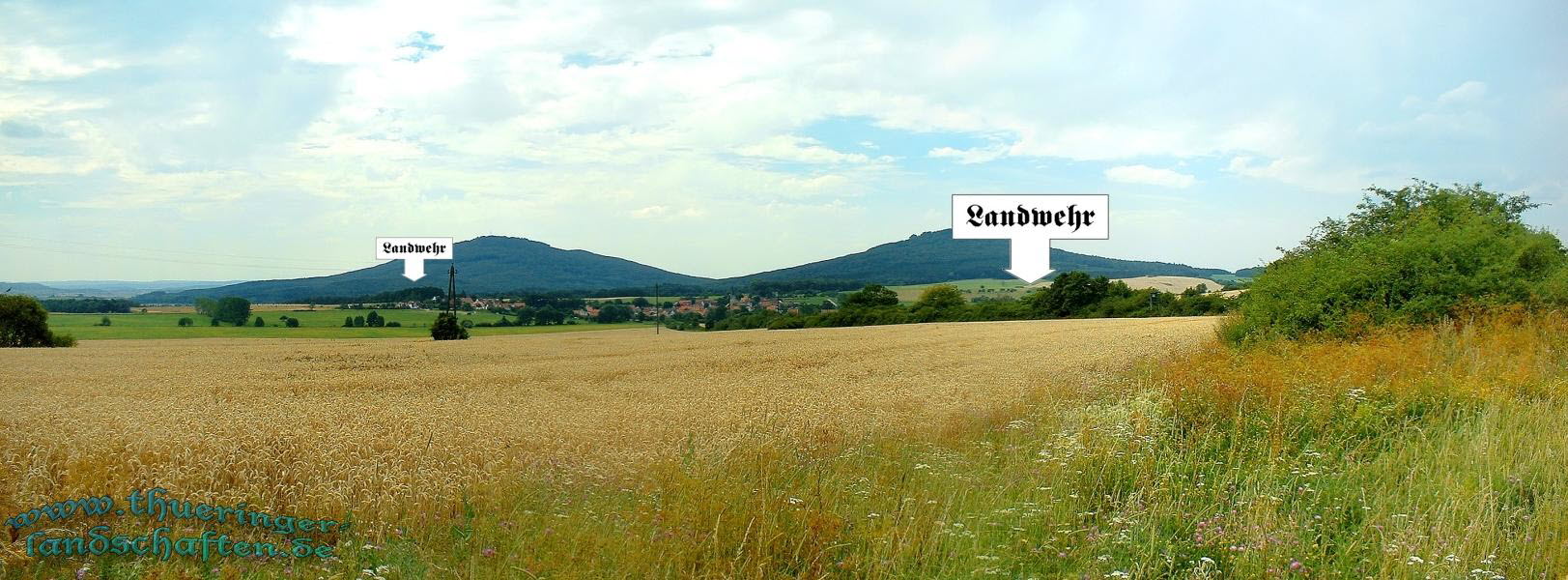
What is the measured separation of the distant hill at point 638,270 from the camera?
97.6m

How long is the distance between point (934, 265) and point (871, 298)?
43.5m

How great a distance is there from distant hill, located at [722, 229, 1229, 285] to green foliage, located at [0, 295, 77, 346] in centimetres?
6851

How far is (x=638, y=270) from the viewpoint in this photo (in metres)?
150

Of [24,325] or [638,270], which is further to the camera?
[638,270]

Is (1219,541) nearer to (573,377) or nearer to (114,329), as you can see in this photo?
(573,377)

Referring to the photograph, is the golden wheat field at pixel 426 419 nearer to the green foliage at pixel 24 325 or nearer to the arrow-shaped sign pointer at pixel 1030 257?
the arrow-shaped sign pointer at pixel 1030 257

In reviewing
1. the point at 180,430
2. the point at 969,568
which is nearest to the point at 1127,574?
the point at 969,568

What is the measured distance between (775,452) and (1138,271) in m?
121

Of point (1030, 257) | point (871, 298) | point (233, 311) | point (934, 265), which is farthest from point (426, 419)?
point (934, 265)

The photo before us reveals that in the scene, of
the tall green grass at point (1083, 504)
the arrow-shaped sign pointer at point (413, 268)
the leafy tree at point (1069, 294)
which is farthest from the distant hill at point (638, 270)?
A: the tall green grass at point (1083, 504)

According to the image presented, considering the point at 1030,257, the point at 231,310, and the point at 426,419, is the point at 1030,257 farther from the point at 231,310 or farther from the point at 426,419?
the point at 231,310

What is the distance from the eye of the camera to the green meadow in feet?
156

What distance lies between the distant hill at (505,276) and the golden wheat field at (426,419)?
72403mm

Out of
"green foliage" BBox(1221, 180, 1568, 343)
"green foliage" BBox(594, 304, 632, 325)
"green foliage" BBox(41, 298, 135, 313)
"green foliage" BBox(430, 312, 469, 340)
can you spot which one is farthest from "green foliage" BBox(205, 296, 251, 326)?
"green foliage" BBox(1221, 180, 1568, 343)
